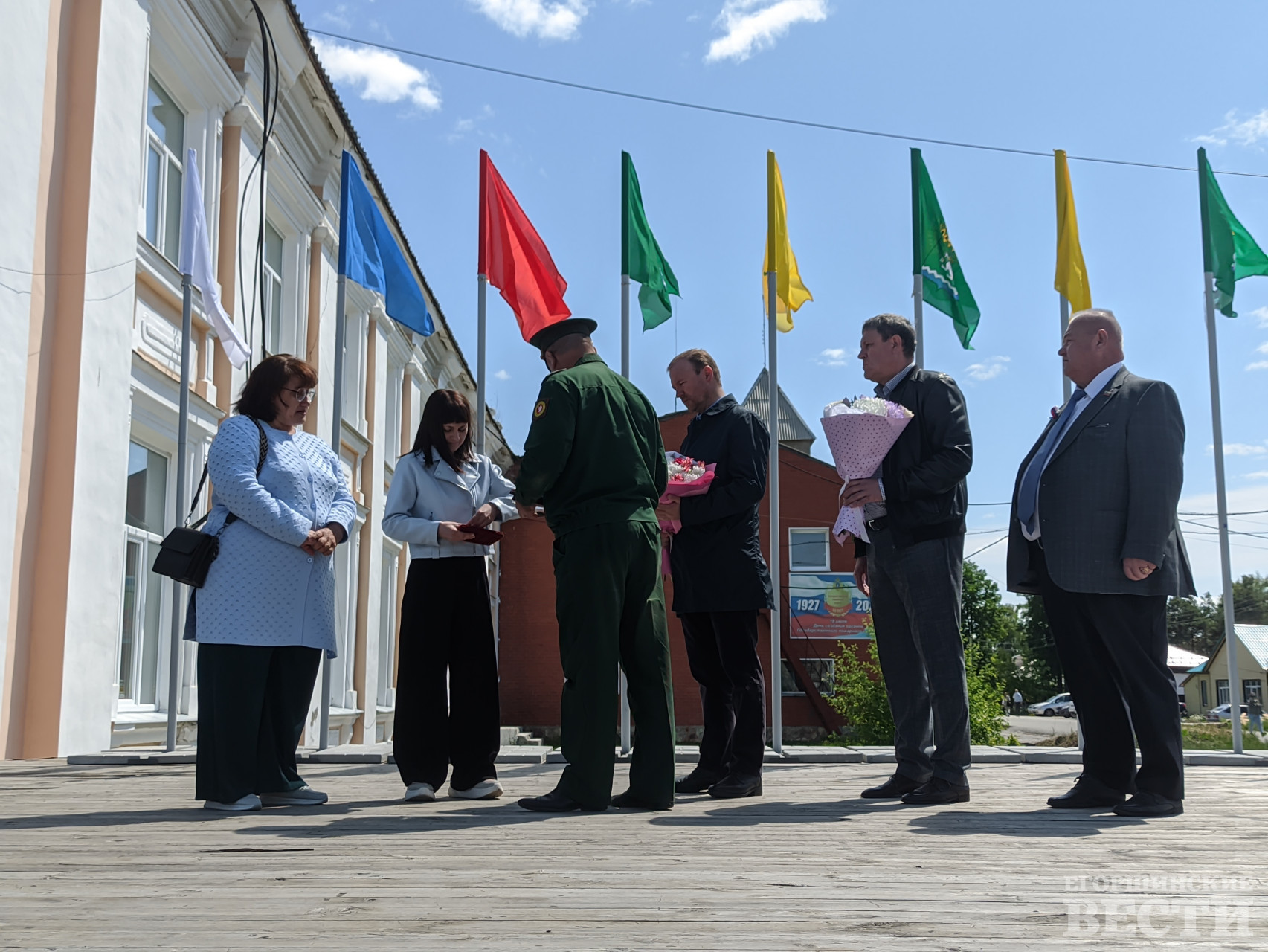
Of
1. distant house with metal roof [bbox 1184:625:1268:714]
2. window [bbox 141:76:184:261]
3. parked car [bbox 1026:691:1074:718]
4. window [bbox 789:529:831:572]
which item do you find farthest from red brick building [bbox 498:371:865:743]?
parked car [bbox 1026:691:1074:718]

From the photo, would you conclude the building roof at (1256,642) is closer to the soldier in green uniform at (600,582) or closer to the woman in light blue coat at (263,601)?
the soldier in green uniform at (600,582)

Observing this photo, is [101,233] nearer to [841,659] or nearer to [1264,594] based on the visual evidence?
[841,659]

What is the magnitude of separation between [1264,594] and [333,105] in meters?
129

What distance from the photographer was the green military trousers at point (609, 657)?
13.4 feet

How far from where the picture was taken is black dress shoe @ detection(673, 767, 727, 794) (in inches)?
194

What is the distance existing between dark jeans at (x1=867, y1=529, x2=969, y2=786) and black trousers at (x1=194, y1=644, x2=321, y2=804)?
2.31 meters

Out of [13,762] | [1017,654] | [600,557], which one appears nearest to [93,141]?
[13,762]

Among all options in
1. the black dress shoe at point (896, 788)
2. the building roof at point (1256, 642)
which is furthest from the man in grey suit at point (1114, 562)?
the building roof at point (1256, 642)

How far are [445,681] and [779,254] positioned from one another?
548cm

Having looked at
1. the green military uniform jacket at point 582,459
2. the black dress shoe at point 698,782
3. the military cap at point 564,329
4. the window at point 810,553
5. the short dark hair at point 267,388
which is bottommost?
the black dress shoe at point 698,782

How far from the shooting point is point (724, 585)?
4879mm

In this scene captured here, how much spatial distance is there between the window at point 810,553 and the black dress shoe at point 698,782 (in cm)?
2594

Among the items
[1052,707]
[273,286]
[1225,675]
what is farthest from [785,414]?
[1225,675]

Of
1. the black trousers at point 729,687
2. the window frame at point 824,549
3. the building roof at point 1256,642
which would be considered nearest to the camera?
the black trousers at point 729,687
